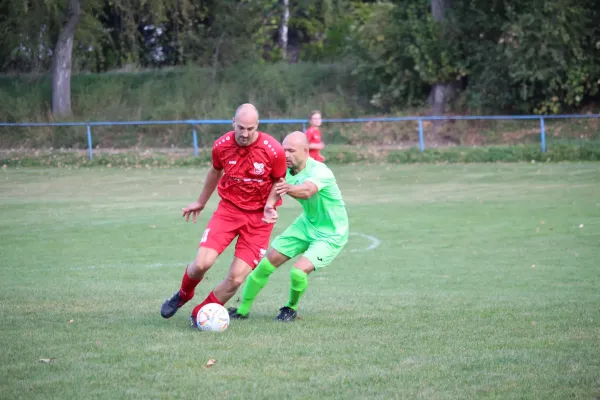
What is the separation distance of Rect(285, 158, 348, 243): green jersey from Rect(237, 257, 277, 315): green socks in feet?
1.76

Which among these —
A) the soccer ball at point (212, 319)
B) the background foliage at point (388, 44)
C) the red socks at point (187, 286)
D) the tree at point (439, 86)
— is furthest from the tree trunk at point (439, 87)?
the soccer ball at point (212, 319)

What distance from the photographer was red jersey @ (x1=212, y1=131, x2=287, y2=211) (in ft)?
24.5

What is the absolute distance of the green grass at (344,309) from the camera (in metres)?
5.40

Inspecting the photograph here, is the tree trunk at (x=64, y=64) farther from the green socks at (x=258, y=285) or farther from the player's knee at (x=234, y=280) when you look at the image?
the player's knee at (x=234, y=280)

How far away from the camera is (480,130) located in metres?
32.8

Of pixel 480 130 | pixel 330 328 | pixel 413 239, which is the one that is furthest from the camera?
pixel 480 130

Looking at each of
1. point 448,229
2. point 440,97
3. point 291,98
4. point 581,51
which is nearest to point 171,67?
point 291,98

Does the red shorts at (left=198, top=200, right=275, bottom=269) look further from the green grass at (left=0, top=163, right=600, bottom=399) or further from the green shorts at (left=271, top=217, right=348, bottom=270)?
the green grass at (left=0, top=163, right=600, bottom=399)

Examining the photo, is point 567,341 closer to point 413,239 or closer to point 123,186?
point 413,239

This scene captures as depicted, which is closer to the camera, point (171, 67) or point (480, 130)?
point (480, 130)

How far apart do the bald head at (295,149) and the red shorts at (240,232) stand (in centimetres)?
56

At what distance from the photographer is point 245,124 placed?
23.6 ft

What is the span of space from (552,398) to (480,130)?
2859 cm

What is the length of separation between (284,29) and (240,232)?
39.0 meters
